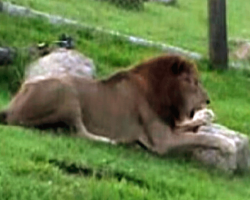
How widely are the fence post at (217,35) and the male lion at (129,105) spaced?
631cm

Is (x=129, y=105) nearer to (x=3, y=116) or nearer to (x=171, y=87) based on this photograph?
(x=171, y=87)

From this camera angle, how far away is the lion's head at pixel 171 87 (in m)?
8.95

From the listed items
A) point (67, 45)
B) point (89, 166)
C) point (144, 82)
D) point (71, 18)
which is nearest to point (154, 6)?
point (71, 18)

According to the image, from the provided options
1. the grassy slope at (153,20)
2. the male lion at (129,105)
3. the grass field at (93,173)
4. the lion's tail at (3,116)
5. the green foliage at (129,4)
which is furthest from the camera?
the green foliage at (129,4)

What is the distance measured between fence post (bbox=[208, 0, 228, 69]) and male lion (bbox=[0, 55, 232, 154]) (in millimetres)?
6306

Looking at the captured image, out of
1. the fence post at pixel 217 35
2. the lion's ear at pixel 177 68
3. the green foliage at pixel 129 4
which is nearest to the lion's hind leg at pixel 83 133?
the lion's ear at pixel 177 68

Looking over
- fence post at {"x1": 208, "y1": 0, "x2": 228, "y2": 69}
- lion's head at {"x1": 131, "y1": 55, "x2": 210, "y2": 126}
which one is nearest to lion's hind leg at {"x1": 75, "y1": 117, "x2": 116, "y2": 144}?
lion's head at {"x1": 131, "y1": 55, "x2": 210, "y2": 126}

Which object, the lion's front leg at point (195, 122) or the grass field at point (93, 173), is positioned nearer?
the grass field at point (93, 173)

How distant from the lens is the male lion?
862 cm

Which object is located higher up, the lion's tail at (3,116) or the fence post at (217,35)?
the lion's tail at (3,116)

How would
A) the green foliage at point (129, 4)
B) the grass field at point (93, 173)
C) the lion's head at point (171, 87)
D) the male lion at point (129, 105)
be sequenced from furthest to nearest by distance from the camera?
the green foliage at point (129, 4)
the lion's head at point (171, 87)
the male lion at point (129, 105)
the grass field at point (93, 173)

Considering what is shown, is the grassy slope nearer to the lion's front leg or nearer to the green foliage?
the green foliage

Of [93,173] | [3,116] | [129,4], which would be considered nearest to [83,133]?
[3,116]

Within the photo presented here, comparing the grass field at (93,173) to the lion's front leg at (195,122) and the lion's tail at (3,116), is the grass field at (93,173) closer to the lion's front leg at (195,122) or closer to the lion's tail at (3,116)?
the lion's front leg at (195,122)
